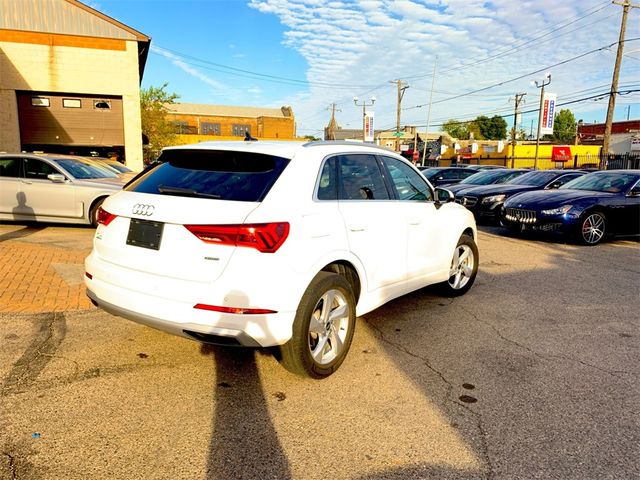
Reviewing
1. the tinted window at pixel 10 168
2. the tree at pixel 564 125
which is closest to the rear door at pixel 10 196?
the tinted window at pixel 10 168

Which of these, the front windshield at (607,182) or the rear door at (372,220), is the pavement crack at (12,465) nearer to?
the rear door at (372,220)

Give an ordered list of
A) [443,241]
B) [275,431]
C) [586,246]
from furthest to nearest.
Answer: [586,246]
[443,241]
[275,431]

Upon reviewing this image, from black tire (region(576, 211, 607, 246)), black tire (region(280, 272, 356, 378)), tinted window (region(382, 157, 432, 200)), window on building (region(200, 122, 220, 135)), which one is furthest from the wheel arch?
window on building (region(200, 122, 220, 135))

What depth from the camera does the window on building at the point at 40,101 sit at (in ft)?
72.6

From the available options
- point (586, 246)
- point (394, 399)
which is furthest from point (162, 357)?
point (586, 246)

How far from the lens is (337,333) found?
3.67 meters

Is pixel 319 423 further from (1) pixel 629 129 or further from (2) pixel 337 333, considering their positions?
(1) pixel 629 129

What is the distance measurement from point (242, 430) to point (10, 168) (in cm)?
963

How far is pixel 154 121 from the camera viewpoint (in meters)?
38.1

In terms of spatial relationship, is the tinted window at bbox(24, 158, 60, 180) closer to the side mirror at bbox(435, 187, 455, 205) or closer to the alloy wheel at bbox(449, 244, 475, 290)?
the side mirror at bbox(435, 187, 455, 205)

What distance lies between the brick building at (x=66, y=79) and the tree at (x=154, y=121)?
14428 millimetres

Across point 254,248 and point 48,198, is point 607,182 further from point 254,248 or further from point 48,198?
point 48,198

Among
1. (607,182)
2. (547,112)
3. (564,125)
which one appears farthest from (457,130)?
(607,182)

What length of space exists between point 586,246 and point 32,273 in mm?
9687
